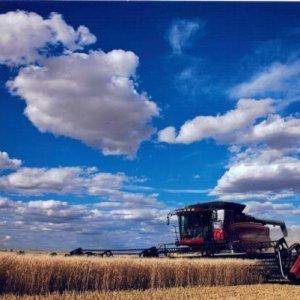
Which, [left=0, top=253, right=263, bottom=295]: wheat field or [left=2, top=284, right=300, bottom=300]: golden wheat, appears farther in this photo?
[left=0, top=253, right=263, bottom=295]: wheat field

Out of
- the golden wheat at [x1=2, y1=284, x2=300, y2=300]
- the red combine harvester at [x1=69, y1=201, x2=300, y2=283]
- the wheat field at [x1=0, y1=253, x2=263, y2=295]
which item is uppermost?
the red combine harvester at [x1=69, y1=201, x2=300, y2=283]

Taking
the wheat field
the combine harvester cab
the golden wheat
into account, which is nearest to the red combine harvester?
the combine harvester cab

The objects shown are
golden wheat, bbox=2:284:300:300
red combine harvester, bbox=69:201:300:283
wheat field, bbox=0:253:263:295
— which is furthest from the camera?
red combine harvester, bbox=69:201:300:283

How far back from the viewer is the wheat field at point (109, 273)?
14.3m

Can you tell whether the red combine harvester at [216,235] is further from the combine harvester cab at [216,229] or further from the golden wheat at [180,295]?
the golden wheat at [180,295]

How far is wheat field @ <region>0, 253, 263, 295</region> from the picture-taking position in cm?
1432

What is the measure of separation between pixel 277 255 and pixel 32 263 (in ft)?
35.3

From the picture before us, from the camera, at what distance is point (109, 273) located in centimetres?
1656

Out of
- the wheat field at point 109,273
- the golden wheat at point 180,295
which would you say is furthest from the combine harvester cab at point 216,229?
the golden wheat at point 180,295

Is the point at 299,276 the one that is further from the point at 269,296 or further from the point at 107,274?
the point at 107,274

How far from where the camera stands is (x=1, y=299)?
40.5 ft

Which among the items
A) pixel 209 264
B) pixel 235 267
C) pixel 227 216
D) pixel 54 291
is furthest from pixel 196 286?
pixel 227 216

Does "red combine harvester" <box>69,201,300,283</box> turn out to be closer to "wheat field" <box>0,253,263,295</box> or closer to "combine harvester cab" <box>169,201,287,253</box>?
"combine harvester cab" <box>169,201,287,253</box>

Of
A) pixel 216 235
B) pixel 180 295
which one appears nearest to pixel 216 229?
pixel 216 235
